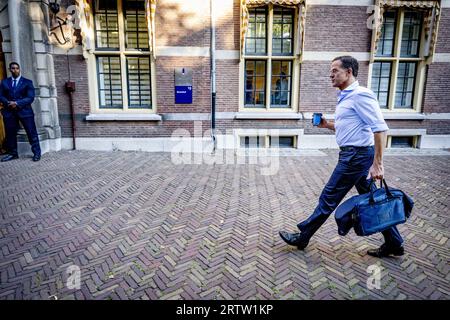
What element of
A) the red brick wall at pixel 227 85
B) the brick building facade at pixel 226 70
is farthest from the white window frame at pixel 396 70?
the red brick wall at pixel 227 85

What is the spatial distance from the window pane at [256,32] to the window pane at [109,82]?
4.17 m

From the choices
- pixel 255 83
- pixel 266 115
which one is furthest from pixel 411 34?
pixel 266 115

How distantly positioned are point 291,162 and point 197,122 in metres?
3.24

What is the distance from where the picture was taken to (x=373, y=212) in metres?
3.02

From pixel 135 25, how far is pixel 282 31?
456 cm

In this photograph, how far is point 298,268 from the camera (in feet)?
10.9

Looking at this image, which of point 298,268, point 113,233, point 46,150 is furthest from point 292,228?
point 46,150

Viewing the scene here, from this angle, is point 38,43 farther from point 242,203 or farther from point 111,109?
point 242,203

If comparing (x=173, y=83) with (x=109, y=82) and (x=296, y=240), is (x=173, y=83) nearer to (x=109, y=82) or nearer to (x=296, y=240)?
(x=109, y=82)

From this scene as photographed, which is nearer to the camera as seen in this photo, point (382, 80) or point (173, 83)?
point (173, 83)

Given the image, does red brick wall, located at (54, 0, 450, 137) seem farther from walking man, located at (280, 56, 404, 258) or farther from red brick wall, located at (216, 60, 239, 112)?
walking man, located at (280, 56, 404, 258)

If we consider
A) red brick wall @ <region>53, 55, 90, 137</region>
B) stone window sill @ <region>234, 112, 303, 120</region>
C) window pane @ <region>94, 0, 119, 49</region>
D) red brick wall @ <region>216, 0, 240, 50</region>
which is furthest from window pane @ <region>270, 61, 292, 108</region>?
red brick wall @ <region>53, 55, 90, 137</region>

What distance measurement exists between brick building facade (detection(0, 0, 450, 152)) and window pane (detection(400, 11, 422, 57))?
0.10 ft

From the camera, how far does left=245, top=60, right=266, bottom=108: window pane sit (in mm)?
9648
